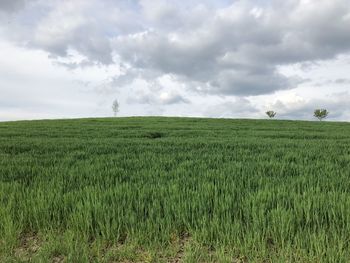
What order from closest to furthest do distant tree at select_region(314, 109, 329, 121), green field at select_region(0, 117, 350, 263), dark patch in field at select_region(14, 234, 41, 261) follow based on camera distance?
1. green field at select_region(0, 117, 350, 263)
2. dark patch in field at select_region(14, 234, 41, 261)
3. distant tree at select_region(314, 109, 329, 121)

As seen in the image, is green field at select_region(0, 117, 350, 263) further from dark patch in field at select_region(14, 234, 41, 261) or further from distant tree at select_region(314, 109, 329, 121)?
distant tree at select_region(314, 109, 329, 121)

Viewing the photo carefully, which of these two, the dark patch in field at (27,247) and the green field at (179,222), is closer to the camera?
the green field at (179,222)

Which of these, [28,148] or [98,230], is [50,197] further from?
[28,148]

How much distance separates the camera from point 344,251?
3340mm

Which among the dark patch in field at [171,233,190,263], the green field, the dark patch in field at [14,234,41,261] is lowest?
the dark patch in field at [14,234,41,261]

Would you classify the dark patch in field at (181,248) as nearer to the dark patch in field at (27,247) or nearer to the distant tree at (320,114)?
the dark patch in field at (27,247)

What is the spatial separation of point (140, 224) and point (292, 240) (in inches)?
68.8

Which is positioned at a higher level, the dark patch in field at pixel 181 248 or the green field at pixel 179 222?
the green field at pixel 179 222

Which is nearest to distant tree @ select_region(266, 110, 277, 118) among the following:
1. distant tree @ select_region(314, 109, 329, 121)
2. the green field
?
distant tree @ select_region(314, 109, 329, 121)

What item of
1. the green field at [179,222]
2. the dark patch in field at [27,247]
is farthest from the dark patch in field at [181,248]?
the dark patch in field at [27,247]

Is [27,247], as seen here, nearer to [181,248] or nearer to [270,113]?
[181,248]

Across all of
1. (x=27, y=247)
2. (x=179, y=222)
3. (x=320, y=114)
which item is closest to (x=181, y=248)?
(x=179, y=222)

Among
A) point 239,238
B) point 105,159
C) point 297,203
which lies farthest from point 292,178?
point 105,159

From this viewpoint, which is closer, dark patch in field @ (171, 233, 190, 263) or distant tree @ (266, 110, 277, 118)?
dark patch in field @ (171, 233, 190, 263)
